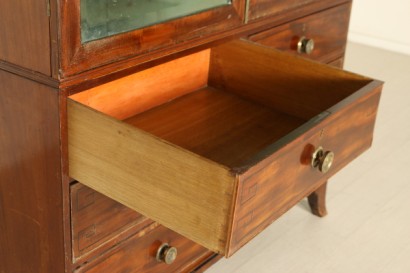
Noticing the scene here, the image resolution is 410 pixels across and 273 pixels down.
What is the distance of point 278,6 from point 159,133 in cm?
43

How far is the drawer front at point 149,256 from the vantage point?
1.22 m

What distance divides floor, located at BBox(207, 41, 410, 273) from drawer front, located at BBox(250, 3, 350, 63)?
1.39 ft

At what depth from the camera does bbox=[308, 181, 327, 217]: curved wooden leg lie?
1.79 m

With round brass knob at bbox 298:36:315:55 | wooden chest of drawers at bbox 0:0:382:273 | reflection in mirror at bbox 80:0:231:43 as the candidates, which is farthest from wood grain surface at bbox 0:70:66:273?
round brass knob at bbox 298:36:315:55

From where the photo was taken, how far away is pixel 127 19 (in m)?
1.05

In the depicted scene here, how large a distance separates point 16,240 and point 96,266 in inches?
6.3

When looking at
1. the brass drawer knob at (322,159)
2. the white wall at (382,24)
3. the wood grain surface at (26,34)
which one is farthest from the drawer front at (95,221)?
the white wall at (382,24)

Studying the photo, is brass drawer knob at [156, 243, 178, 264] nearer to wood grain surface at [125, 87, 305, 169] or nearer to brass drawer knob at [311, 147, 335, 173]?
wood grain surface at [125, 87, 305, 169]

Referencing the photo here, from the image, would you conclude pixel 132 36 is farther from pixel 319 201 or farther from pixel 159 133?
pixel 319 201

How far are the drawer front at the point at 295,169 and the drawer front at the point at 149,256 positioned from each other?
332 mm

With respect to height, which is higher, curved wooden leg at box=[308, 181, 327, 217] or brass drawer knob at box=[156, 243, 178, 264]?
brass drawer knob at box=[156, 243, 178, 264]

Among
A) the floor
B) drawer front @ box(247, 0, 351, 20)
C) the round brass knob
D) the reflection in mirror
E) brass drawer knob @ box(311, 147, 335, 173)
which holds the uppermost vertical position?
the reflection in mirror

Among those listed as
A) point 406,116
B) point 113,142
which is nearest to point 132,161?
point 113,142

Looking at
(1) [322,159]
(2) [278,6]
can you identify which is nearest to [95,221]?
(1) [322,159]
